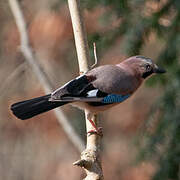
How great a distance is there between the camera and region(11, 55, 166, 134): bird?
330 centimetres

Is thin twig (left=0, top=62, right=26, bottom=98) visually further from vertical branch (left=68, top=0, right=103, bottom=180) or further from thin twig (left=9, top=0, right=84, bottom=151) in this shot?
vertical branch (left=68, top=0, right=103, bottom=180)

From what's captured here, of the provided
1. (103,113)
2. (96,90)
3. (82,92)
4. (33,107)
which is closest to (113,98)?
(96,90)

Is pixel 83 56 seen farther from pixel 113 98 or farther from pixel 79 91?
pixel 113 98

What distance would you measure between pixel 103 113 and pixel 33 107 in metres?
4.40

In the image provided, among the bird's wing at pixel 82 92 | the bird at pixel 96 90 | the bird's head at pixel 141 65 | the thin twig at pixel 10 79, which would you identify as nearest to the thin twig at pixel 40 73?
the thin twig at pixel 10 79

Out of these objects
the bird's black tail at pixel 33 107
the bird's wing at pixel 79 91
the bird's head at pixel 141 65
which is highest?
the bird's head at pixel 141 65

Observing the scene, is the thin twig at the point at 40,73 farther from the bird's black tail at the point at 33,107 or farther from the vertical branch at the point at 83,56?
the bird's black tail at the point at 33,107

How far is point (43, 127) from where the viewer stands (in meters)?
7.99

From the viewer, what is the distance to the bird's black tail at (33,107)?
329 centimetres

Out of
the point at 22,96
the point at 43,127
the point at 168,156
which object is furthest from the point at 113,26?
the point at 43,127

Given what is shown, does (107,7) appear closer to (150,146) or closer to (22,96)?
(150,146)

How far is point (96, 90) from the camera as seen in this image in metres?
3.46

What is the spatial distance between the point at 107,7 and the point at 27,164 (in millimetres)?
3851

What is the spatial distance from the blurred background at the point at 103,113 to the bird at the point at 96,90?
271 mm
